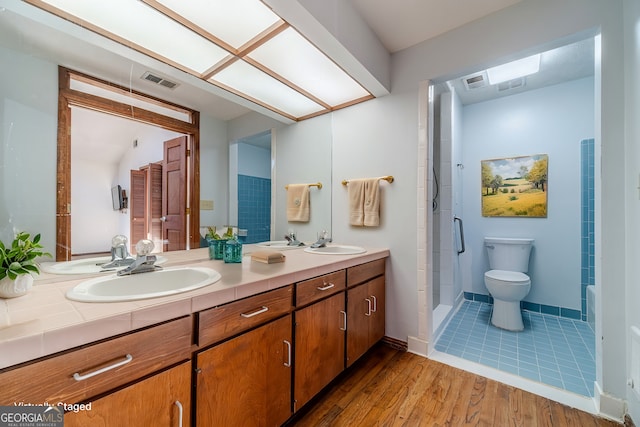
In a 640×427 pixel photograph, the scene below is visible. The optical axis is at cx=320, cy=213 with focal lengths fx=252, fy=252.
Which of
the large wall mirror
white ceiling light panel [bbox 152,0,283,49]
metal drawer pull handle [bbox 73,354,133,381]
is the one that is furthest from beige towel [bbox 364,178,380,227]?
metal drawer pull handle [bbox 73,354,133,381]

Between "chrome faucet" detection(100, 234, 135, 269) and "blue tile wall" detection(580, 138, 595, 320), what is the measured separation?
3.81 metres

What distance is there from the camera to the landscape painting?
108 inches

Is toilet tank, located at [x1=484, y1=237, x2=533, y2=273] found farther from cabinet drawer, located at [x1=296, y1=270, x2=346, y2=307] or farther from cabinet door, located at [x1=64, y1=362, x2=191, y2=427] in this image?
cabinet door, located at [x1=64, y1=362, x2=191, y2=427]

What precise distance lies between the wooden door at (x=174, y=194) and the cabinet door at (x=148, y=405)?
802 millimetres

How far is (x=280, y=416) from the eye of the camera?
3.81 ft

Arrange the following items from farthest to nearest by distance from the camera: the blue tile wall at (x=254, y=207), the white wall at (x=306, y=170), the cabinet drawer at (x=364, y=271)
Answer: the white wall at (x=306, y=170)
the blue tile wall at (x=254, y=207)
the cabinet drawer at (x=364, y=271)

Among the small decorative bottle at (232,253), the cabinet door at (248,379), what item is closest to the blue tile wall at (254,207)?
the small decorative bottle at (232,253)

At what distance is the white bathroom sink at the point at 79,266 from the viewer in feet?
3.46

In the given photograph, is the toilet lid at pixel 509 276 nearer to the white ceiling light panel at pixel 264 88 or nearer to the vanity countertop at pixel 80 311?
the vanity countertop at pixel 80 311

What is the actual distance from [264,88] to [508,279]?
2770 mm

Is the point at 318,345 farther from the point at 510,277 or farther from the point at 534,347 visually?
the point at 510,277

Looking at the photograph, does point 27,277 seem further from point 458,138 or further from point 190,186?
point 458,138

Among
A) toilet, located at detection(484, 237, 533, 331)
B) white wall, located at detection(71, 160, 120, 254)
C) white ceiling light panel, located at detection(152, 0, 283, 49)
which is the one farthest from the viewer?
toilet, located at detection(484, 237, 533, 331)

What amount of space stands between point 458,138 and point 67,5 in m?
3.39
